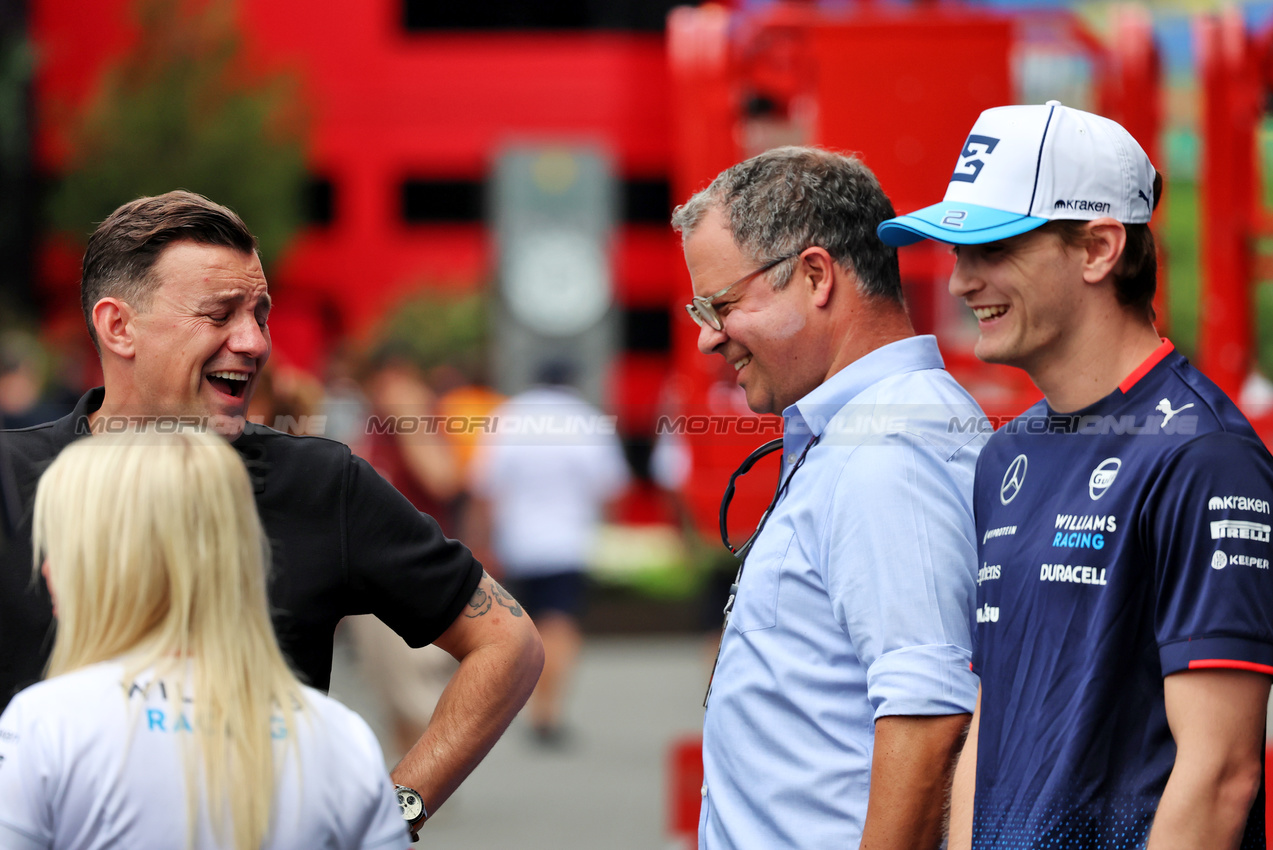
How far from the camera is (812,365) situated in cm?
241

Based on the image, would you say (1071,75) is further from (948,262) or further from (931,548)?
(931,548)

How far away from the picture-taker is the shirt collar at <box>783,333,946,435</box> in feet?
7.70

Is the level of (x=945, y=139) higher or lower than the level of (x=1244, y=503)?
higher

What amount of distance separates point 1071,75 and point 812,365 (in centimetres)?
428

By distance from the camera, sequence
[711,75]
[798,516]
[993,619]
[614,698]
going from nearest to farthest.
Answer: [993,619] → [798,516] → [711,75] → [614,698]

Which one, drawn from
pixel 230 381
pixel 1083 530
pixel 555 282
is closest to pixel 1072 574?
pixel 1083 530

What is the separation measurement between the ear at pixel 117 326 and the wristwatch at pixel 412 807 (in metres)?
0.92

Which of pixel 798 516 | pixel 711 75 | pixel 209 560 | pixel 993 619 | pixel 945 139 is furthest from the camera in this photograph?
pixel 711 75

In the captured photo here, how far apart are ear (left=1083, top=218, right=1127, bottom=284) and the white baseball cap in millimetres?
17

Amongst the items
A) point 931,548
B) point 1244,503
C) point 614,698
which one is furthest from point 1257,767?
point 614,698

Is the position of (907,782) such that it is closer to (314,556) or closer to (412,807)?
(412,807)

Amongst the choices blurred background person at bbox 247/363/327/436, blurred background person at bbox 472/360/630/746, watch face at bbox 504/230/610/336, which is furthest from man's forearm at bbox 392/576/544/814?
watch face at bbox 504/230/610/336

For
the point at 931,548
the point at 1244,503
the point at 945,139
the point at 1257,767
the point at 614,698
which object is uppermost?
the point at 945,139

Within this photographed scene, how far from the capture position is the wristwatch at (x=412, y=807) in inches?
97.1
